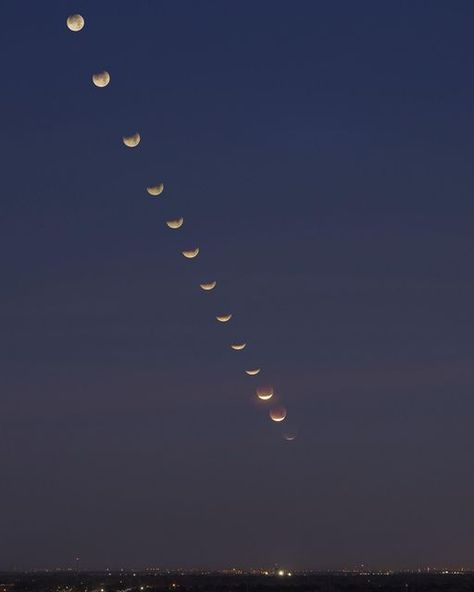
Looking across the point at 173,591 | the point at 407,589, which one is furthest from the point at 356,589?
the point at 173,591

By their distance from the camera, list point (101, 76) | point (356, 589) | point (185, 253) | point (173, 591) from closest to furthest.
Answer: point (101, 76)
point (185, 253)
point (173, 591)
point (356, 589)

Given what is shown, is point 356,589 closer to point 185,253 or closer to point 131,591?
point 131,591

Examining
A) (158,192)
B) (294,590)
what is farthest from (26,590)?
(158,192)

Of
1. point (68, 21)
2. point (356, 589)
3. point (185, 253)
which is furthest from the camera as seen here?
point (356, 589)

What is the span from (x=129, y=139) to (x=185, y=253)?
1239cm

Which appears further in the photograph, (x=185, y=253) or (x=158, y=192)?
(x=185, y=253)

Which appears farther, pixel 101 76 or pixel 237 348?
pixel 237 348

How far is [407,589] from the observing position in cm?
15925

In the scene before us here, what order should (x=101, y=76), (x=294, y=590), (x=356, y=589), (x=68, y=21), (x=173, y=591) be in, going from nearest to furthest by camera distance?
1. (x=68, y=21)
2. (x=101, y=76)
3. (x=173, y=591)
4. (x=294, y=590)
5. (x=356, y=589)

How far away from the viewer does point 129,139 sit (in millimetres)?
71688

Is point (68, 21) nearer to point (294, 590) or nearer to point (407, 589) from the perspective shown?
point (294, 590)

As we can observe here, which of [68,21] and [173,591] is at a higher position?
[68,21]

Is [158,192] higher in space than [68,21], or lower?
lower

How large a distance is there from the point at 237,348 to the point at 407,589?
8292cm
